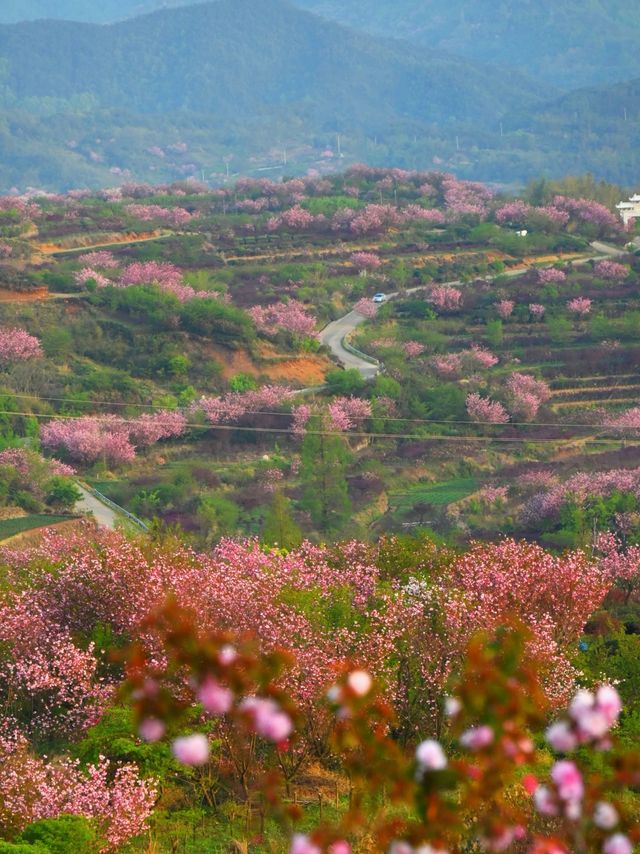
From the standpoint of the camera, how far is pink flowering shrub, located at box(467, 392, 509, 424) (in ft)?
170

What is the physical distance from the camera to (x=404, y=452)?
4819 centimetres

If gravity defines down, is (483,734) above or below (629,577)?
above

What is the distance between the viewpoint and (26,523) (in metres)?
35.8

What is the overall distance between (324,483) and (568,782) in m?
33.9

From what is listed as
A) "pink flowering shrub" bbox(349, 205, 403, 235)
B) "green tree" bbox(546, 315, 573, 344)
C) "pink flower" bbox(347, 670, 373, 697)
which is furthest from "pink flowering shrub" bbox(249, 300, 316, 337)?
"pink flower" bbox(347, 670, 373, 697)

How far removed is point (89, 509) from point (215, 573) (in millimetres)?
20520

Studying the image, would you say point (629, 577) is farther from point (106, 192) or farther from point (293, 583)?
point (106, 192)

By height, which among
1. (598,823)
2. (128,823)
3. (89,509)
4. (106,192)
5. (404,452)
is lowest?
(106,192)

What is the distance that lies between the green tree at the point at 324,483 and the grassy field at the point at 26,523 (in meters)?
5.98

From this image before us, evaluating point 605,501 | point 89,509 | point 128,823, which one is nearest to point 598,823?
point 128,823

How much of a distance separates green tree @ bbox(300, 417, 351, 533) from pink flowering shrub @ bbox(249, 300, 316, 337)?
21.0 meters

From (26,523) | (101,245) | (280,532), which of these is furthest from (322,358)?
(280,532)

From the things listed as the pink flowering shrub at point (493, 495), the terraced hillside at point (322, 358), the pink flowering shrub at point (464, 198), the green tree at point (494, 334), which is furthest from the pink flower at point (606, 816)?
the pink flowering shrub at point (464, 198)

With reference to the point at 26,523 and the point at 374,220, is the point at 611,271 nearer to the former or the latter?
the point at 374,220
